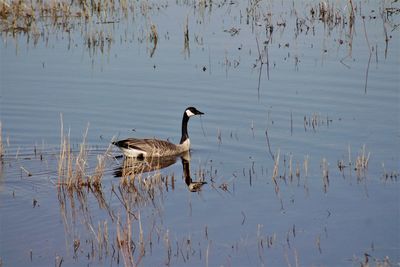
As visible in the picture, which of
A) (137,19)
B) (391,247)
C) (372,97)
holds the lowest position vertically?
(391,247)

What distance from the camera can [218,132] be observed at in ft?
48.2

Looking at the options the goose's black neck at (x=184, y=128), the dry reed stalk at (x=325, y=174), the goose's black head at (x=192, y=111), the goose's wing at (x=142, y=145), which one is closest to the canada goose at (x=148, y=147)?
the goose's wing at (x=142, y=145)

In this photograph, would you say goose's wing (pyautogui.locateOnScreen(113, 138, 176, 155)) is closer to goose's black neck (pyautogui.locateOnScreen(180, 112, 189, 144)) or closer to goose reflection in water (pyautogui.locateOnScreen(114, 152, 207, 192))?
goose reflection in water (pyautogui.locateOnScreen(114, 152, 207, 192))

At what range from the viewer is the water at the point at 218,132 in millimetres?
9578

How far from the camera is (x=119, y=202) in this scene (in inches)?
439

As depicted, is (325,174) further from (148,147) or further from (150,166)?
(148,147)

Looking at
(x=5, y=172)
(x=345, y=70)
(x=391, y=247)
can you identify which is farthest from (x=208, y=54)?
(x=391, y=247)

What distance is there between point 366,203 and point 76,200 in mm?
3800

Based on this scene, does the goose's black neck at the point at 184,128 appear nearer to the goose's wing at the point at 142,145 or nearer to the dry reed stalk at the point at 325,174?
the goose's wing at the point at 142,145

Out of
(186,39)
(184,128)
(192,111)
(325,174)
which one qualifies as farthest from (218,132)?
(186,39)

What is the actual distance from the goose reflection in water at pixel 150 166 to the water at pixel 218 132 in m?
0.16

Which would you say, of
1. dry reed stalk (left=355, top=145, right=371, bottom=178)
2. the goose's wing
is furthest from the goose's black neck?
dry reed stalk (left=355, top=145, right=371, bottom=178)

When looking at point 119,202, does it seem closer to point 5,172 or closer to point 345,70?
point 5,172

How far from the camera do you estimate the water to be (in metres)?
9.58
